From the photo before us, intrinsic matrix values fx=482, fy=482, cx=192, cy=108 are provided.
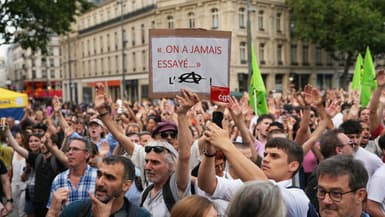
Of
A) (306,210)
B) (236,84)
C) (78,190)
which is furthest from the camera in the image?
(236,84)

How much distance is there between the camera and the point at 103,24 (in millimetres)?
56969

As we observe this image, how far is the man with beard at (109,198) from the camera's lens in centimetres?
328

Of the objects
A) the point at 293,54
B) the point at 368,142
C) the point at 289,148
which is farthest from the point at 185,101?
the point at 293,54

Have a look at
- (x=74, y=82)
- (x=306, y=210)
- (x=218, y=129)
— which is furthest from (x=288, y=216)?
(x=74, y=82)

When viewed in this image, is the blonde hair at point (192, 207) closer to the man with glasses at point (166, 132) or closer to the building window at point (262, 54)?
the man with glasses at point (166, 132)

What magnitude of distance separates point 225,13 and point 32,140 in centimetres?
3367

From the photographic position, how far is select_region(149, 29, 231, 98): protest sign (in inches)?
174

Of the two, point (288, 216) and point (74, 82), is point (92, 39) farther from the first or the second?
point (288, 216)

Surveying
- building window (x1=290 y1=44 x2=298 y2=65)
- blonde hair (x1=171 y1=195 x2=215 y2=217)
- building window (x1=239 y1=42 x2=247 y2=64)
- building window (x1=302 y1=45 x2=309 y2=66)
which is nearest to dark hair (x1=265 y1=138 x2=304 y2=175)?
blonde hair (x1=171 y1=195 x2=215 y2=217)

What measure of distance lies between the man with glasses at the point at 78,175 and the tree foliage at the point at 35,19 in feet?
51.5

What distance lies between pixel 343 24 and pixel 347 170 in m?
37.8

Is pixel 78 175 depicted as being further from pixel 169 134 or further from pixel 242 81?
pixel 242 81

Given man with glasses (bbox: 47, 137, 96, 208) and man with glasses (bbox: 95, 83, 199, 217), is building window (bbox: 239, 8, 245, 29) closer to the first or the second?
man with glasses (bbox: 47, 137, 96, 208)

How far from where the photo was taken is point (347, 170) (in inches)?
117
